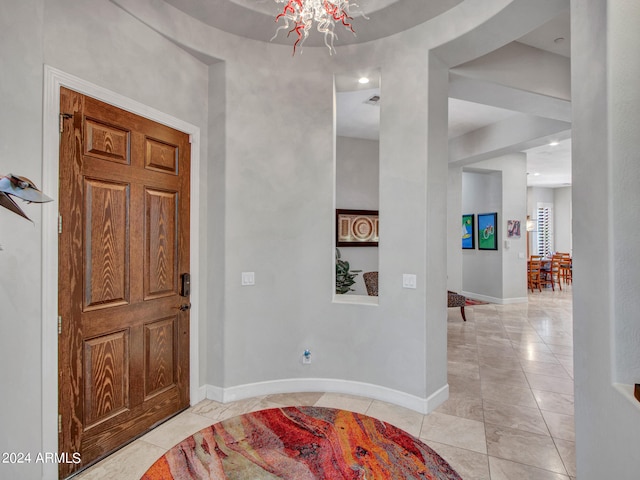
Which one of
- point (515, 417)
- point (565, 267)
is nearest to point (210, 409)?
point (515, 417)

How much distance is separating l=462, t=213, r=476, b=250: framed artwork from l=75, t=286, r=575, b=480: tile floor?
3918 mm

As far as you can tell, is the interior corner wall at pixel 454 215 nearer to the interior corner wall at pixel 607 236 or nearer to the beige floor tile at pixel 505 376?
the beige floor tile at pixel 505 376

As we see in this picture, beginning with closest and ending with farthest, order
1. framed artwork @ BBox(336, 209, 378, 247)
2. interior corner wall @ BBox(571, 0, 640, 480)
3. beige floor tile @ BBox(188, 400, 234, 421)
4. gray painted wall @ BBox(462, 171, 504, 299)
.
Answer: interior corner wall @ BBox(571, 0, 640, 480) → beige floor tile @ BBox(188, 400, 234, 421) → framed artwork @ BBox(336, 209, 378, 247) → gray painted wall @ BBox(462, 171, 504, 299)

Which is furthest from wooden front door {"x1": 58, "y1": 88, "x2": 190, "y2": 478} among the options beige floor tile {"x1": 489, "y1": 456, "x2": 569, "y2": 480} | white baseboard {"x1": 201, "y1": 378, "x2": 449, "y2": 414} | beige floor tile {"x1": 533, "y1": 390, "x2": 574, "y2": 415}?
beige floor tile {"x1": 533, "y1": 390, "x2": 574, "y2": 415}

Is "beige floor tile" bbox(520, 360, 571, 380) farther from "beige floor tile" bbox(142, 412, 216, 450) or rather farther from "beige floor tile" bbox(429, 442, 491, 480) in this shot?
"beige floor tile" bbox(142, 412, 216, 450)

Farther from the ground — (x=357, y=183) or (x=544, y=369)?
(x=357, y=183)

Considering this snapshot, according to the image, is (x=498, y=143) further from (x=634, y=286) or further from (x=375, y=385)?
(x=634, y=286)

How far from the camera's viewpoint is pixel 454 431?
8.66 ft

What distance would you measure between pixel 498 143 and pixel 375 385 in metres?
5.04

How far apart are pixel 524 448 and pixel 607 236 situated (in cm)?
178

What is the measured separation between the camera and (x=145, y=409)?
2.61 metres

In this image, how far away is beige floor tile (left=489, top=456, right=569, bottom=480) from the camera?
213 centimetres

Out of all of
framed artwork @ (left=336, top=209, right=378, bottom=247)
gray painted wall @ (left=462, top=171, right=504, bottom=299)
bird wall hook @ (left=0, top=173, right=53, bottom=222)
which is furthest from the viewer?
gray painted wall @ (left=462, top=171, right=504, bottom=299)

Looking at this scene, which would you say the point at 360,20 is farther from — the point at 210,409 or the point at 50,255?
the point at 210,409
